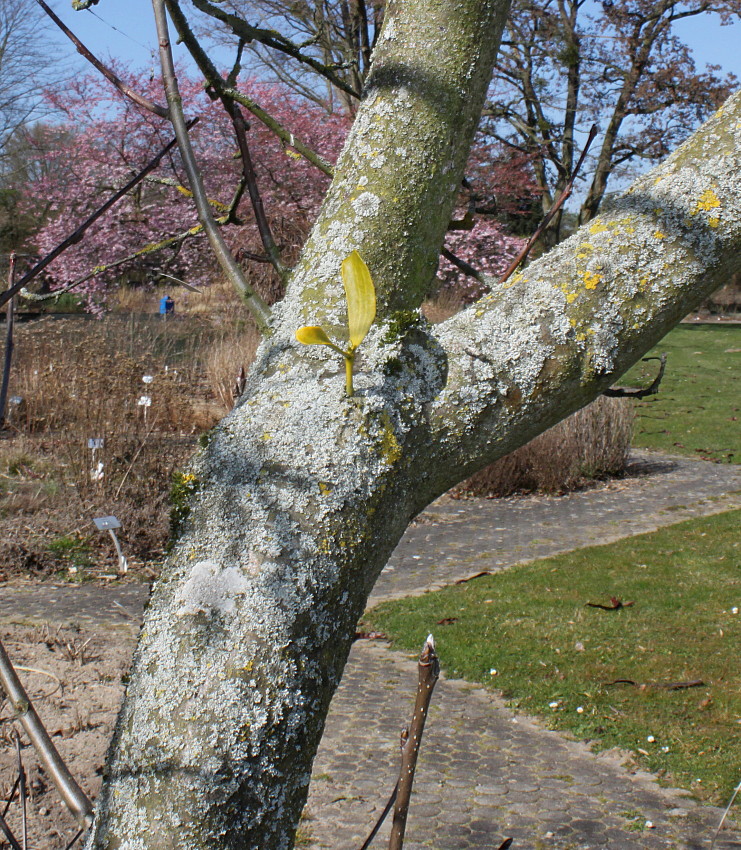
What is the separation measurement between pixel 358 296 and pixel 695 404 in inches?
541

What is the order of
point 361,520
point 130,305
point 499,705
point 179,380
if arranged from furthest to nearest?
point 130,305, point 179,380, point 499,705, point 361,520

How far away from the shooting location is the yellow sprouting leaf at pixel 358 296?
0.69 meters

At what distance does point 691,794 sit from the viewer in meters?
3.01

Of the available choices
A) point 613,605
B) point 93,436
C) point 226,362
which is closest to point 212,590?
point 613,605

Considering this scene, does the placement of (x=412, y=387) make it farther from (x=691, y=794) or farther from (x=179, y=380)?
(x=179, y=380)

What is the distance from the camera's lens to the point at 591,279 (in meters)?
0.90

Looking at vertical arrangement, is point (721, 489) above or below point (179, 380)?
below

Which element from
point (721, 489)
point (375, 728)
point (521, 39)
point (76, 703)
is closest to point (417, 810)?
point (375, 728)

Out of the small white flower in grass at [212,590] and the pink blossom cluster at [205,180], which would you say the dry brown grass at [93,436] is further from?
the small white flower in grass at [212,590]

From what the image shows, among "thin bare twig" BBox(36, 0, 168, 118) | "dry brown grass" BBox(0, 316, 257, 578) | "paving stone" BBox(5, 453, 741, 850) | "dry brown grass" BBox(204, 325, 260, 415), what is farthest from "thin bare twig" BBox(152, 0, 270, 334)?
"dry brown grass" BBox(204, 325, 260, 415)

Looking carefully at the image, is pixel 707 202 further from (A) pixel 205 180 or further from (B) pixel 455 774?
(A) pixel 205 180

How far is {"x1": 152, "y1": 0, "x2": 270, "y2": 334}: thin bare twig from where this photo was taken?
3.24 feet

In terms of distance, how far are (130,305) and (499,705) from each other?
1628 centimetres

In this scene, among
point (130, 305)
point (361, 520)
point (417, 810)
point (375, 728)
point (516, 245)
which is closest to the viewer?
point (361, 520)
